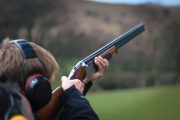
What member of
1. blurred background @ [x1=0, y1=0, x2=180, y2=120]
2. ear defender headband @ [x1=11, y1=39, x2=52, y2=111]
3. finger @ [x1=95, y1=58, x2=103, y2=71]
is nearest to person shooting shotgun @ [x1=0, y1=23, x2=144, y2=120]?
ear defender headband @ [x1=11, y1=39, x2=52, y2=111]

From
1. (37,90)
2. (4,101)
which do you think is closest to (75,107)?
(37,90)

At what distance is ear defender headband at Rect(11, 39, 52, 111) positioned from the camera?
1.57 metres

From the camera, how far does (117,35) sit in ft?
43.5

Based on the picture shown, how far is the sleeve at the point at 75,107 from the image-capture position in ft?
5.46

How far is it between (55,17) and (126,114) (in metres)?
3.54

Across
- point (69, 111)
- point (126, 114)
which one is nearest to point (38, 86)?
point (69, 111)

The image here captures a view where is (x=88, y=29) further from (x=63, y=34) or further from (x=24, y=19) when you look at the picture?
(x=24, y=19)

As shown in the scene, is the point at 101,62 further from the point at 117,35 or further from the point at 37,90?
the point at 117,35

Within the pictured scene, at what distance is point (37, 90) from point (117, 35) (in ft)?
A: 38.6

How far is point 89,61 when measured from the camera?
6.73 ft

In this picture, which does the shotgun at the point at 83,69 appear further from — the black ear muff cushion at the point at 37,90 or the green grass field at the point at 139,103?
the green grass field at the point at 139,103

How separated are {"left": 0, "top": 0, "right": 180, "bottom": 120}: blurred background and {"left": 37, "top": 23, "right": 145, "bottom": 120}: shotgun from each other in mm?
7676

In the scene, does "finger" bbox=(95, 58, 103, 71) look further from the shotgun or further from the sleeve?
the sleeve

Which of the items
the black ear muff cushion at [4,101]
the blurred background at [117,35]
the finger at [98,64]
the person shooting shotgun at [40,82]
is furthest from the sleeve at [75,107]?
the blurred background at [117,35]
